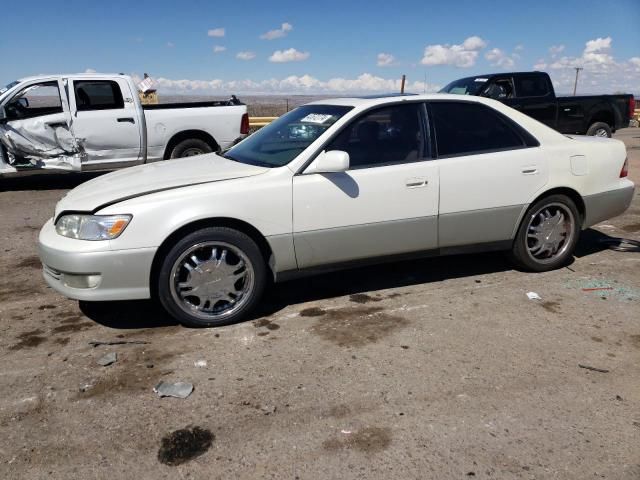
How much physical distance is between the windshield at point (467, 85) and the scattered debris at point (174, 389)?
9652mm

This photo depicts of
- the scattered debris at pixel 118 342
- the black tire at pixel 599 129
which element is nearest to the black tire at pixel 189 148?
the scattered debris at pixel 118 342

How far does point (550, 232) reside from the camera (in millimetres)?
4730

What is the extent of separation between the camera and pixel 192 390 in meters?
3.03

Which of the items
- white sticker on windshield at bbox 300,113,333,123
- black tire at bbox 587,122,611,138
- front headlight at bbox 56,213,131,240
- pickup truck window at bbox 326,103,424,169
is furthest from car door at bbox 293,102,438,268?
black tire at bbox 587,122,611,138

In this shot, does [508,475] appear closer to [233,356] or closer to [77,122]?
[233,356]

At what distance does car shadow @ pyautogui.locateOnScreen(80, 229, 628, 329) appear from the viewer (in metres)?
4.03

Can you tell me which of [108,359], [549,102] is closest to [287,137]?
[108,359]

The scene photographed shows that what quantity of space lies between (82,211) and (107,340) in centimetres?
87

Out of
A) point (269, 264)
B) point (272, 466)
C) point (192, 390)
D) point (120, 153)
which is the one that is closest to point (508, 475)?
point (272, 466)

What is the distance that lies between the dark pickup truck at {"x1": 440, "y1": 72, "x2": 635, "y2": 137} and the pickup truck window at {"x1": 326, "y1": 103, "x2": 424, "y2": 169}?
743 cm

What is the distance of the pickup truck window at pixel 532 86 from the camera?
1142 centimetres

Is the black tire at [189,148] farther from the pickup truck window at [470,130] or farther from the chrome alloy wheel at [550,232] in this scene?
the chrome alloy wheel at [550,232]

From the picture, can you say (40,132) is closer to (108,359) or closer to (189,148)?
(189,148)

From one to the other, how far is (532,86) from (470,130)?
8.15m
